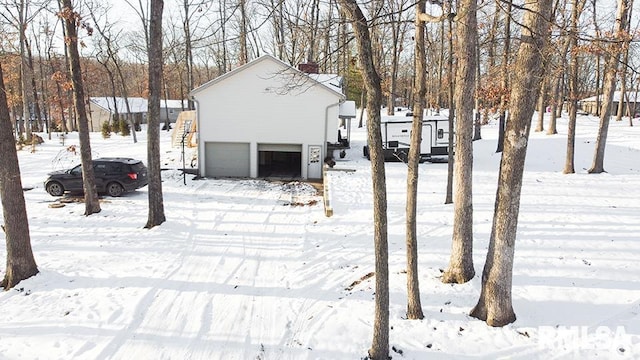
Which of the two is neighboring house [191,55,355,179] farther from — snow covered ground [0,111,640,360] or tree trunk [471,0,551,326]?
tree trunk [471,0,551,326]

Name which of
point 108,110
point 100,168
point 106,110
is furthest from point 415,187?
point 106,110

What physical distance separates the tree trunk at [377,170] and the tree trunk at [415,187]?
33.2 inches

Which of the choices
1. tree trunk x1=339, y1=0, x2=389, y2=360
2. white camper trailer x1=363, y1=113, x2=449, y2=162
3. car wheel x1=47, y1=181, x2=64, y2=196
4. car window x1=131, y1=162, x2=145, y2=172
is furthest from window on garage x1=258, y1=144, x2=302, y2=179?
tree trunk x1=339, y1=0, x2=389, y2=360

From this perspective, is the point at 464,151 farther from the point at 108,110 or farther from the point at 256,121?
the point at 108,110

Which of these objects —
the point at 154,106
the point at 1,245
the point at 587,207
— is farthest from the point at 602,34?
the point at 1,245

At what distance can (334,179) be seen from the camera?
56.3 feet

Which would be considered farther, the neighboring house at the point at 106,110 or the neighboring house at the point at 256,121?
the neighboring house at the point at 106,110

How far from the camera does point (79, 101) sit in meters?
12.5

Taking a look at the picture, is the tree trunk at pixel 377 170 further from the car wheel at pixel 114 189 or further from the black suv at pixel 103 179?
the car wheel at pixel 114 189

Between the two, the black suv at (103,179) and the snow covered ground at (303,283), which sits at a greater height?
the black suv at (103,179)

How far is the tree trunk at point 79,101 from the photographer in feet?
38.5

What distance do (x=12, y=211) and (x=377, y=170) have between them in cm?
774

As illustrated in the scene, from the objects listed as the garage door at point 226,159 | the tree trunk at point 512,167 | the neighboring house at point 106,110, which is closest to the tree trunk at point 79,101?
the garage door at point 226,159

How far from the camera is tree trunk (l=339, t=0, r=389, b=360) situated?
470cm
